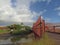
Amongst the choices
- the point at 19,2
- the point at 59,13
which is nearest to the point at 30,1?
the point at 19,2

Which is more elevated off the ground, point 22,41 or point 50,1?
point 50,1

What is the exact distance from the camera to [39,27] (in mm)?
5062

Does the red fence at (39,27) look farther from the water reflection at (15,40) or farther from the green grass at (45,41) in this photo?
the water reflection at (15,40)

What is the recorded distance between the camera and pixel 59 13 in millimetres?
5082

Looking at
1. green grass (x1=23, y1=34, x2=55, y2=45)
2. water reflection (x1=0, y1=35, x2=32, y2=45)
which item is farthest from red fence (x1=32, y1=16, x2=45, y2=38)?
water reflection (x1=0, y1=35, x2=32, y2=45)

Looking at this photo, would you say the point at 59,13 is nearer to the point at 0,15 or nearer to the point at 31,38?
the point at 31,38

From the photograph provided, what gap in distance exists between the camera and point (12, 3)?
5.18 metres

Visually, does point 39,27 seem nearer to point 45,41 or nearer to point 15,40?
point 45,41

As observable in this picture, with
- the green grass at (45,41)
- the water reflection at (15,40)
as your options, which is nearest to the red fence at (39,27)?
the green grass at (45,41)

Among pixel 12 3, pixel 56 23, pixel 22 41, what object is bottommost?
pixel 22 41

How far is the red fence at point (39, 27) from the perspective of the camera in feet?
16.5

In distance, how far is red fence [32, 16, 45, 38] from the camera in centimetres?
504

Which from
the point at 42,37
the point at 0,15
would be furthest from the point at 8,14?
the point at 42,37

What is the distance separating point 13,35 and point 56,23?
3.00 ft
